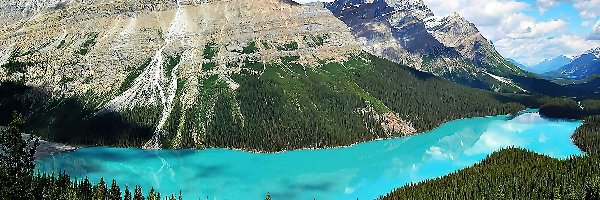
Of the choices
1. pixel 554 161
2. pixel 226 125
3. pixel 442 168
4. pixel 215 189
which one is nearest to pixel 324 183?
pixel 215 189

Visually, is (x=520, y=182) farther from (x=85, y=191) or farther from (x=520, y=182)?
(x=85, y=191)

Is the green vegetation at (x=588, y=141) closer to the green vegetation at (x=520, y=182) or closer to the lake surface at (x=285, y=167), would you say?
the lake surface at (x=285, y=167)

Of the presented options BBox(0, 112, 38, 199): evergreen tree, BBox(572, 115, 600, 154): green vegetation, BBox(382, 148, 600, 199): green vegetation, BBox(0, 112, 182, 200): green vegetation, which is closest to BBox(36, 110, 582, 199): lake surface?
BBox(572, 115, 600, 154): green vegetation

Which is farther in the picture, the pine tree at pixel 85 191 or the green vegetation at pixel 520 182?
the pine tree at pixel 85 191

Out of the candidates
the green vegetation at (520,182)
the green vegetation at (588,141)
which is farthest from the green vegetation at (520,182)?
the green vegetation at (588,141)

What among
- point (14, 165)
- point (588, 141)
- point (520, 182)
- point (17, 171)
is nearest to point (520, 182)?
point (520, 182)

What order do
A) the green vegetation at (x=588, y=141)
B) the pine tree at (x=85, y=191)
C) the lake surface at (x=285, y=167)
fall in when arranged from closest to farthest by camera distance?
the pine tree at (x=85, y=191), the lake surface at (x=285, y=167), the green vegetation at (x=588, y=141)

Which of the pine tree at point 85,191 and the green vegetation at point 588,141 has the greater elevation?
the green vegetation at point 588,141
